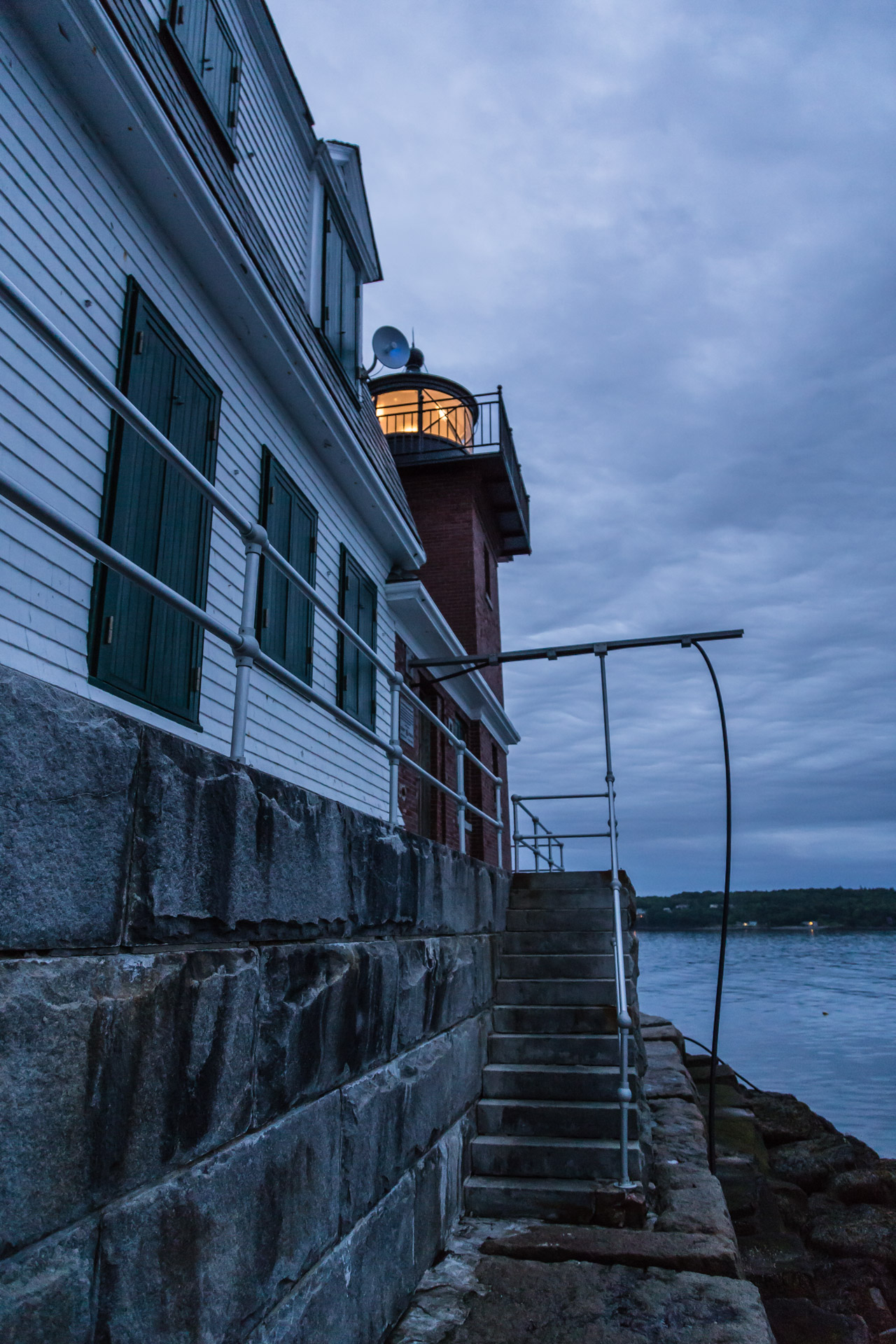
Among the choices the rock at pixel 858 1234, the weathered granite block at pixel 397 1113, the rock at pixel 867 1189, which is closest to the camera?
the weathered granite block at pixel 397 1113

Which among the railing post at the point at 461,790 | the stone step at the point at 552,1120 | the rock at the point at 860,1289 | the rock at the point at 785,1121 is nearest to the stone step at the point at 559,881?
the railing post at the point at 461,790

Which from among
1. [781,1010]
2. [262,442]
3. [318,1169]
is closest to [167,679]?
[262,442]

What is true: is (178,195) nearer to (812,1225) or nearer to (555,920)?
(555,920)

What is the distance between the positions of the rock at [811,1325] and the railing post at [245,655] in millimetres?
5257

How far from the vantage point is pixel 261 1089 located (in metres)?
2.75

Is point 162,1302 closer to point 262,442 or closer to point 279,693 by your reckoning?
point 279,693

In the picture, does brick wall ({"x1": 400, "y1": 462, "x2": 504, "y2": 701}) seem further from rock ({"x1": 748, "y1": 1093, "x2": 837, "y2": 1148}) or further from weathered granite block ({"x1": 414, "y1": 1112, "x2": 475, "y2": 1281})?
weathered granite block ({"x1": 414, "y1": 1112, "x2": 475, "y2": 1281})

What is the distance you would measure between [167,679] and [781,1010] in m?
43.9

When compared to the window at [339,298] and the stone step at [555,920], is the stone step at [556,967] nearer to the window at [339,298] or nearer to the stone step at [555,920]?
the stone step at [555,920]

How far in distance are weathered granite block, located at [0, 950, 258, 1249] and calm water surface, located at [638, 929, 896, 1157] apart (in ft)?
59.0

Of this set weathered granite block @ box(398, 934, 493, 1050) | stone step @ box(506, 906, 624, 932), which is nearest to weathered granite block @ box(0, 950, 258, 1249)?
weathered granite block @ box(398, 934, 493, 1050)

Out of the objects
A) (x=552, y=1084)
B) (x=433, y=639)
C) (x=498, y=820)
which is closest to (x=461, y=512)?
(x=433, y=639)

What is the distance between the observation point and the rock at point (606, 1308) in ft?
12.1

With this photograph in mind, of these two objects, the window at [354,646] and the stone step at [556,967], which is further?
the window at [354,646]
